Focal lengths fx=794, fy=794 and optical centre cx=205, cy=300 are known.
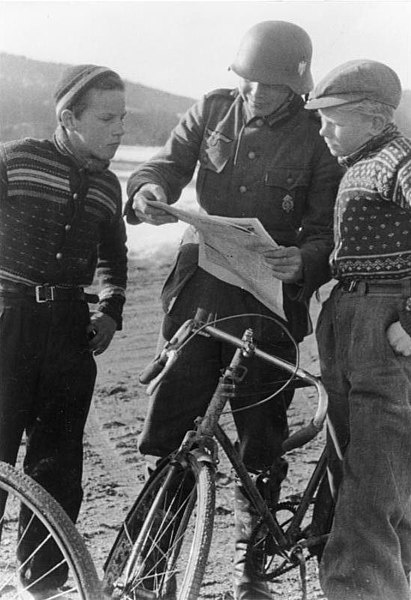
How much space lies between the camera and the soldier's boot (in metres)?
2.94

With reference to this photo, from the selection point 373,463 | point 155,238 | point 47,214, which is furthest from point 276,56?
point 155,238

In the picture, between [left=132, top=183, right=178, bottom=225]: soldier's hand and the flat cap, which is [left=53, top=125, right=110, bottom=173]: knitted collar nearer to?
[left=132, top=183, right=178, bottom=225]: soldier's hand

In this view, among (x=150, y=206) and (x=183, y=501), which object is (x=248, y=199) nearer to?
(x=150, y=206)

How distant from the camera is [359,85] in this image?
249cm

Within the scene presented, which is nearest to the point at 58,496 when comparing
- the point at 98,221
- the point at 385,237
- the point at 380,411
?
the point at 98,221

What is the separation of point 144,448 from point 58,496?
1.18 feet

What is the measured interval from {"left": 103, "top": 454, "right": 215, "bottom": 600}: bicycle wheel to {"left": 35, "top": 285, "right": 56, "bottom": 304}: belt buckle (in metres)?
0.70

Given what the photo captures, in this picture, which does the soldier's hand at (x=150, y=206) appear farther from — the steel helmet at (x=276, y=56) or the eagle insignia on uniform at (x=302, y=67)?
the eagle insignia on uniform at (x=302, y=67)

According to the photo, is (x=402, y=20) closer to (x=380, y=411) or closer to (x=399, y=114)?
(x=399, y=114)

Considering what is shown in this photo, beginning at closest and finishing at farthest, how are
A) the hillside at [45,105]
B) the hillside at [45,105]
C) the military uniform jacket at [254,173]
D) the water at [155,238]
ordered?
1. the military uniform jacket at [254,173]
2. the hillside at [45,105]
3. the hillside at [45,105]
4. the water at [155,238]

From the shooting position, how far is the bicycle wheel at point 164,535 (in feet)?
7.72

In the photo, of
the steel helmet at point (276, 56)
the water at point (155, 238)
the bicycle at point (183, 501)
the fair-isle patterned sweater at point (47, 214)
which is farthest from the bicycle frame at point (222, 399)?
the water at point (155, 238)

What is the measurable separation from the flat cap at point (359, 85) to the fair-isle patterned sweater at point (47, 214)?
87 centimetres

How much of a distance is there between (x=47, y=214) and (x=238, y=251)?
0.68m
